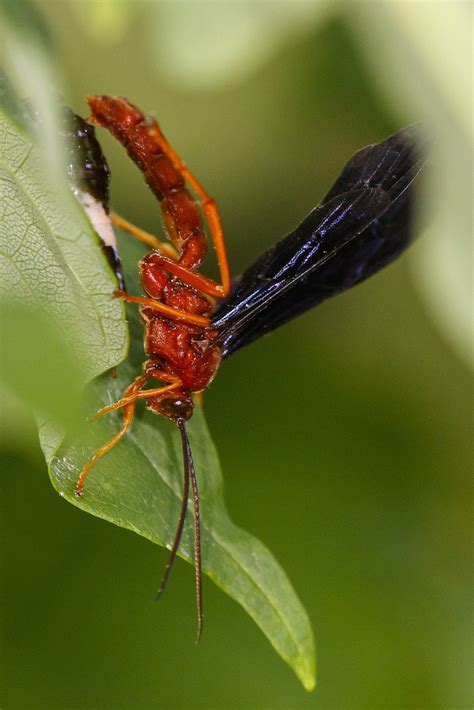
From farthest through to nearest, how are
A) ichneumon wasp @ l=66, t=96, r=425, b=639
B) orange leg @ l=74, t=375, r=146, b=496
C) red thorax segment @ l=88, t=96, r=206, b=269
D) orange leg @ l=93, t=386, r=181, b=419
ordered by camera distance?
1. red thorax segment @ l=88, t=96, r=206, b=269
2. ichneumon wasp @ l=66, t=96, r=425, b=639
3. orange leg @ l=93, t=386, r=181, b=419
4. orange leg @ l=74, t=375, r=146, b=496

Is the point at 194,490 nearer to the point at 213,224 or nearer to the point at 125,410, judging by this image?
the point at 125,410

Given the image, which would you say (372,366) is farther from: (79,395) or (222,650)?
(79,395)

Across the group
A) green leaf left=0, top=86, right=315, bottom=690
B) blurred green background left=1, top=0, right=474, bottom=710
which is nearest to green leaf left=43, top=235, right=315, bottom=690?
green leaf left=0, top=86, right=315, bottom=690

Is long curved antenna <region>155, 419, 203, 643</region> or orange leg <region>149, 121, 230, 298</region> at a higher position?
orange leg <region>149, 121, 230, 298</region>

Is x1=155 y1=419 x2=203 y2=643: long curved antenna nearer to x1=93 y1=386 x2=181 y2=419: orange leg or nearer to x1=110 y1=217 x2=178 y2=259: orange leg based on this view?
x1=93 y1=386 x2=181 y2=419: orange leg

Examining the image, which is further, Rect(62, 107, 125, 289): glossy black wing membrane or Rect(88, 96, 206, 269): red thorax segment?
Rect(88, 96, 206, 269): red thorax segment

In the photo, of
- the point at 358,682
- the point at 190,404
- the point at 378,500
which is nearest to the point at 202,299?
the point at 190,404

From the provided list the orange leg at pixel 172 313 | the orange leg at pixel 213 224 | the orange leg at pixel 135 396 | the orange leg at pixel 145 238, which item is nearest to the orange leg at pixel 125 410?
the orange leg at pixel 135 396
